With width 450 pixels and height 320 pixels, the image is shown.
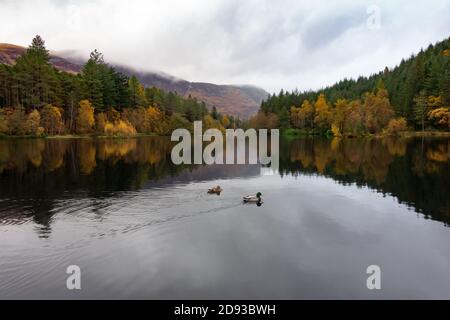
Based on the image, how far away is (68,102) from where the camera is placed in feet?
435

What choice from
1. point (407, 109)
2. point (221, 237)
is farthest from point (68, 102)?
point (407, 109)

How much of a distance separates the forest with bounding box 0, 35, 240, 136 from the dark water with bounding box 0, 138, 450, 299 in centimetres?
8501

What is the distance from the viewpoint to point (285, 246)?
20.6m

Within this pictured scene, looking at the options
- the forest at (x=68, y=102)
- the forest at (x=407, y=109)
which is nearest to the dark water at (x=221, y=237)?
the forest at (x=68, y=102)

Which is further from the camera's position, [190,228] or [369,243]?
[190,228]

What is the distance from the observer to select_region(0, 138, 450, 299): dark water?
51.3ft

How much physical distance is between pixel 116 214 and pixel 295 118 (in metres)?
171

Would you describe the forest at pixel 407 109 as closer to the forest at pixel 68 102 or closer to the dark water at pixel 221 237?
the forest at pixel 68 102

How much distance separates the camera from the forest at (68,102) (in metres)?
118

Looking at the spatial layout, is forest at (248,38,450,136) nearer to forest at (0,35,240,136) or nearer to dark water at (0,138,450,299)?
forest at (0,35,240,136)

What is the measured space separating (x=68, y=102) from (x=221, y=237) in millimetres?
126741

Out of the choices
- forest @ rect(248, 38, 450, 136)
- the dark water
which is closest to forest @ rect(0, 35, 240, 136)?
forest @ rect(248, 38, 450, 136)
